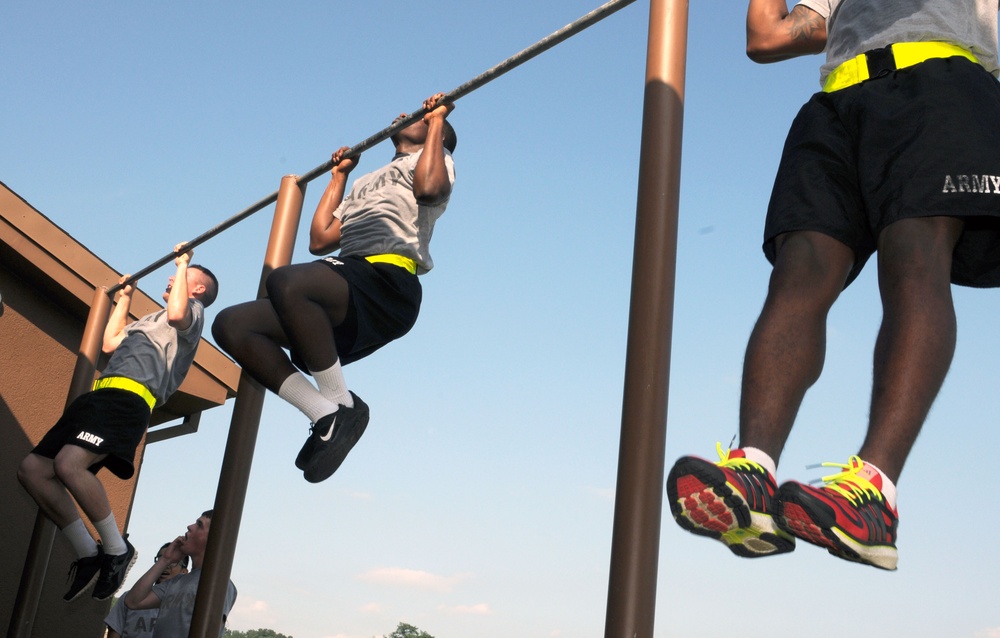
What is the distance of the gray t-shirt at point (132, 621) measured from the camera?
219 inches

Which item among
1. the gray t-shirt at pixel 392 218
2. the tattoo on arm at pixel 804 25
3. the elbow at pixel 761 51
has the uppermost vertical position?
the gray t-shirt at pixel 392 218

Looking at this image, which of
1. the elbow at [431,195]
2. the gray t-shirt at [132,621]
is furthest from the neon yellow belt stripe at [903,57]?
the gray t-shirt at [132,621]

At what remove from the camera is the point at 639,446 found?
2.20 m

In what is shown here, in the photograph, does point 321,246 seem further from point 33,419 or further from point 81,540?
point 33,419

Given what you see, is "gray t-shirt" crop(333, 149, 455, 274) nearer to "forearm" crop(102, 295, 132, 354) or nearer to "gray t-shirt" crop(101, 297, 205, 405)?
"gray t-shirt" crop(101, 297, 205, 405)

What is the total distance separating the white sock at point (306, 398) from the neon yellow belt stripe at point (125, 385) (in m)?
1.55

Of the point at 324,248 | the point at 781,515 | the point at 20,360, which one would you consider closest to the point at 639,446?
the point at 781,515

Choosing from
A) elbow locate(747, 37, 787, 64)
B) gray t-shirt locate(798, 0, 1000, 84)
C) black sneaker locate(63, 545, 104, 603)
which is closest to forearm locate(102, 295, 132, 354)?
black sneaker locate(63, 545, 104, 603)

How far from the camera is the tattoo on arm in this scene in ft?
7.64

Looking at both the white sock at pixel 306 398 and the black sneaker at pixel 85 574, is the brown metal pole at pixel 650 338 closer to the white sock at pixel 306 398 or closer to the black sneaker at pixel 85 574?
the white sock at pixel 306 398

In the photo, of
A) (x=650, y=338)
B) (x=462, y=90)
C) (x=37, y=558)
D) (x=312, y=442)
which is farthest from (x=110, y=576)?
(x=650, y=338)

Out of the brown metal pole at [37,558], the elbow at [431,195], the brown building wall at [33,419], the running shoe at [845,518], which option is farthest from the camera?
the brown building wall at [33,419]

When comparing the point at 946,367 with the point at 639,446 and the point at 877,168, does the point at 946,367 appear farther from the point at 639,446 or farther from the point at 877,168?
the point at 639,446

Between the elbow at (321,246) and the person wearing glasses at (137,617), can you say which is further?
the person wearing glasses at (137,617)
